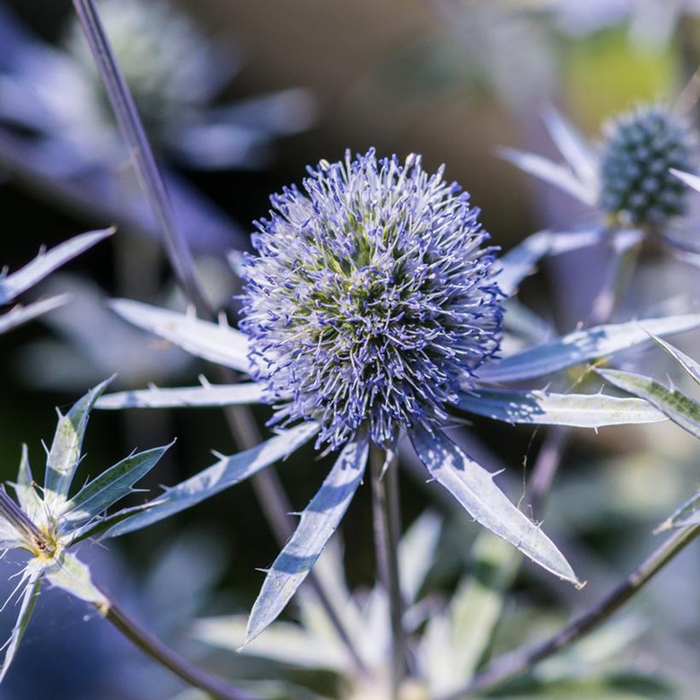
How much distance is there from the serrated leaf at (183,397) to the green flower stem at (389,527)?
17 centimetres

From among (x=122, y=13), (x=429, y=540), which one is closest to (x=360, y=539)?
(x=429, y=540)

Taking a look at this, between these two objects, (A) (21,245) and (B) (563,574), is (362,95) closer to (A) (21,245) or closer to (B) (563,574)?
(A) (21,245)

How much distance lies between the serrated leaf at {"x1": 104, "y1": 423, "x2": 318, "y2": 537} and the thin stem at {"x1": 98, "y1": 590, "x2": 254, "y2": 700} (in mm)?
103

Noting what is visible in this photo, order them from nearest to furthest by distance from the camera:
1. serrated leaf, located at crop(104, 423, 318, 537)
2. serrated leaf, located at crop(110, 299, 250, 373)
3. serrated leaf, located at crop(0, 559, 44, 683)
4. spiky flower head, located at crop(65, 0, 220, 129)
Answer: serrated leaf, located at crop(0, 559, 44, 683)
serrated leaf, located at crop(104, 423, 318, 537)
serrated leaf, located at crop(110, 299, 250, 373)
spiky flower head, located at crop(65, 0, 220, 129)

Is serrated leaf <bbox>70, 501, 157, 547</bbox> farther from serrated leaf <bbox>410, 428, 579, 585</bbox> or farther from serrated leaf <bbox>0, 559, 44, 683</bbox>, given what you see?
serrated leaf <bbox>410, 428, 579, 585</bbox>

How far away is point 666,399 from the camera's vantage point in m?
0.87

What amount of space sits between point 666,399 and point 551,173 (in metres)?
0.64

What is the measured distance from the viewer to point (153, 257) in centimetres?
269

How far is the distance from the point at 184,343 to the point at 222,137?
5.18ft

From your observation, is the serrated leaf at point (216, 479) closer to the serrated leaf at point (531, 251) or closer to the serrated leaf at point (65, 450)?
the serrated leaf at point (65, 450)

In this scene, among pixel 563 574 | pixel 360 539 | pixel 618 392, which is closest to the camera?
pixel 563 574

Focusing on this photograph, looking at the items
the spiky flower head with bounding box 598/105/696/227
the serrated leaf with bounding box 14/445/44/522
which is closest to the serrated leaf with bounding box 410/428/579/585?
the serrated leaf with bounding box 14/445/44/522

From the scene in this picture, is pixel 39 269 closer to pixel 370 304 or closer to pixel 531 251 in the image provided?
pixel 370 304

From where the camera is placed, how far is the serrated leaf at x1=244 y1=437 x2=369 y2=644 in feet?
2.91
